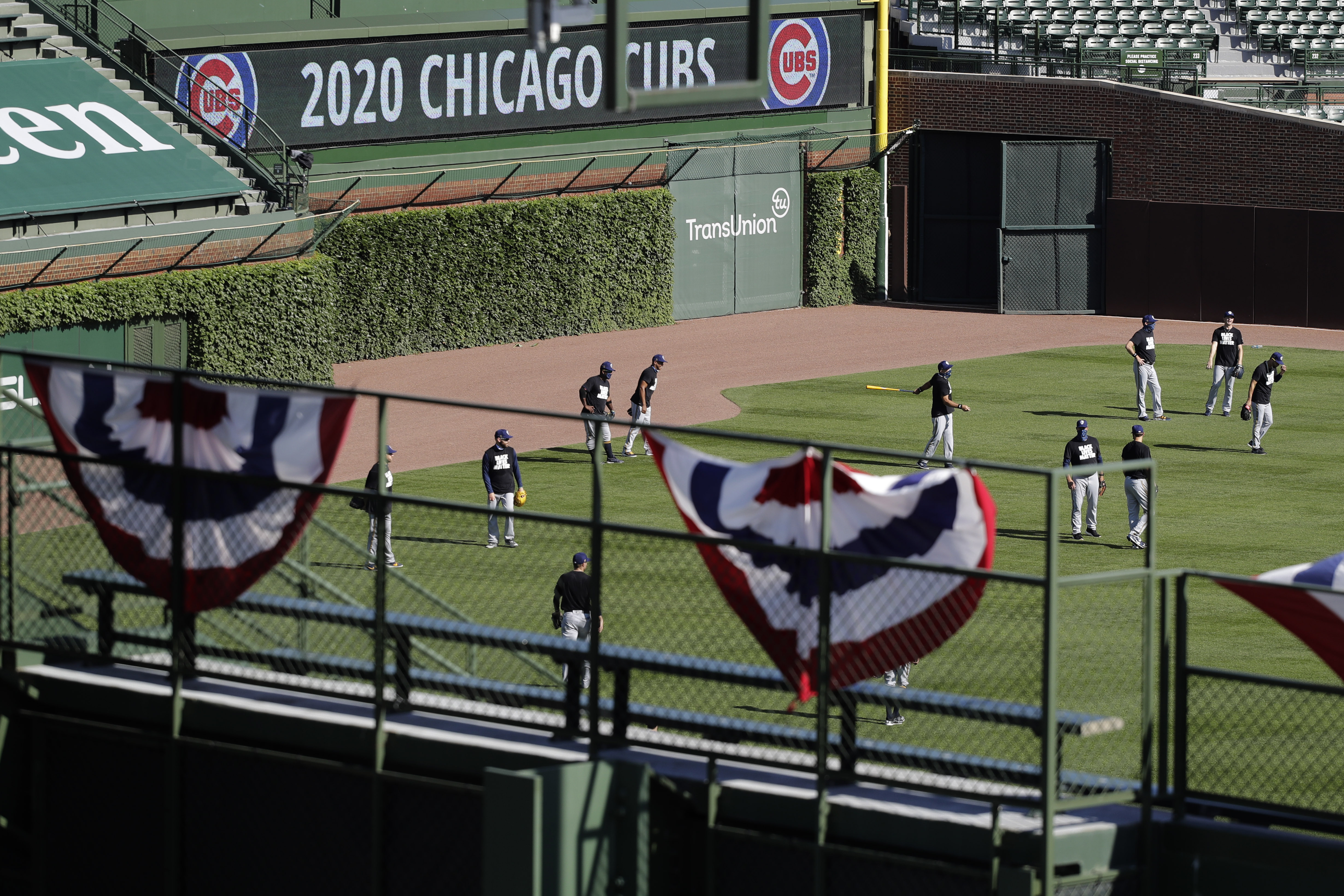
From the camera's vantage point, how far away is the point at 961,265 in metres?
51.2

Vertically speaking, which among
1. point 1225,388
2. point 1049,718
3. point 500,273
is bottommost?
point 1049,718

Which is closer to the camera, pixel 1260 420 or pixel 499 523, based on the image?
pixel 499 523

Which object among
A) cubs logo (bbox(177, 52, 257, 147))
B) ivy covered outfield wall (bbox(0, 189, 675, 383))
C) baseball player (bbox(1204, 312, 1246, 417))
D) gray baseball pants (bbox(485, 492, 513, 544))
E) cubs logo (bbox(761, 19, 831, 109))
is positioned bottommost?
gray baseball pants (bbox(485, 492, 513, 544))

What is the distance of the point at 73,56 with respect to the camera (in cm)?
3588

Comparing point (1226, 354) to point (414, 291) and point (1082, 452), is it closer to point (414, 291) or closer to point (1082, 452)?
point (1082, 452)

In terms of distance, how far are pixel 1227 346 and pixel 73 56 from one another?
20.2 metres

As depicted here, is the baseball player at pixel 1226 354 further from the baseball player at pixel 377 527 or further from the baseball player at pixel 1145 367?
the baseball player at pixel 377 527

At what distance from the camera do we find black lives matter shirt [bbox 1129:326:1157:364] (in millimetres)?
34531

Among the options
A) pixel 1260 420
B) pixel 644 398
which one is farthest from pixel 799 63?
pixel 1260 420

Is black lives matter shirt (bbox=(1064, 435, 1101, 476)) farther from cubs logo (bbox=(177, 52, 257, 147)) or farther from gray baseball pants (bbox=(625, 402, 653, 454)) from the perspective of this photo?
cubs logo (bbox=(177, 52, 257, 147))

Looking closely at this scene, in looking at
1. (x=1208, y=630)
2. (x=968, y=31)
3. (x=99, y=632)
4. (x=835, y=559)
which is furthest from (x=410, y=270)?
(x=835, y=559)

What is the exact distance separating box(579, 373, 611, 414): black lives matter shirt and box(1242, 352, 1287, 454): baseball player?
32.9 ft

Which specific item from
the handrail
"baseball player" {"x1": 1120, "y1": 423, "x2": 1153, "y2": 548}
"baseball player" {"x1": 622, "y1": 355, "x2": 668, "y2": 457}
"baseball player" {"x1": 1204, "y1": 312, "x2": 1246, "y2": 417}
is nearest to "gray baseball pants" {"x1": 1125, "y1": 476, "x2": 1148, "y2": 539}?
"baseball player" {"x1": 1120, "y1": 423, "x2": 1153, "y2": 548}

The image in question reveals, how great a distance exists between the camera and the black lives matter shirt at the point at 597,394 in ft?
99.3
